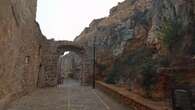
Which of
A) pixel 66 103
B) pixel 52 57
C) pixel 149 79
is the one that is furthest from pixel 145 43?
pixel 66 103

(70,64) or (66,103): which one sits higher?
(70,64)

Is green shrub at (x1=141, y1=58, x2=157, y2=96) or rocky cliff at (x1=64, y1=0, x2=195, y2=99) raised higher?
rocky cliff at (x1=64, y1=0, x2=195, y2=99)

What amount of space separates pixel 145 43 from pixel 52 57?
10890 mm

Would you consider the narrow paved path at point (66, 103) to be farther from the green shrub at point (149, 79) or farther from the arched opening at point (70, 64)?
the arched opening at point (70, 64)

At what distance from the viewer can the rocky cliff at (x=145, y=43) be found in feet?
32.7

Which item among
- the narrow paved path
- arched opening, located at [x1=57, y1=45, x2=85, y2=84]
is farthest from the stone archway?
the narrow paved path

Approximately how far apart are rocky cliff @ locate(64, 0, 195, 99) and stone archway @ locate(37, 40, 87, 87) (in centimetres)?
166

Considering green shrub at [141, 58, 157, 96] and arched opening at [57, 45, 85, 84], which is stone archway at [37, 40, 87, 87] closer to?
arched opening at [57, 45, 85, 84]

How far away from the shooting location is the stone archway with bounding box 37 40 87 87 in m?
22.0

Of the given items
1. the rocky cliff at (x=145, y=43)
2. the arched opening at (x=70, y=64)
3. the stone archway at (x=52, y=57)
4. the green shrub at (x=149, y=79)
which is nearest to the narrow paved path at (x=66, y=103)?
the green shrub at (x=149, y=79)

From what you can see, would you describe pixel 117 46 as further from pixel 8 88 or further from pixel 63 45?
pixel 8 88

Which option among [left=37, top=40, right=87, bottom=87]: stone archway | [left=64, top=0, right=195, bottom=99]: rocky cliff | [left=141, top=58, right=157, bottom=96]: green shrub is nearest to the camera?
[left=141, top=58, right=157, bottom=96]: green shrub

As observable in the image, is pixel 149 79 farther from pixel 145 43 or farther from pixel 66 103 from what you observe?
pixel 145 43

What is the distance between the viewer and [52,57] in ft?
74.6
